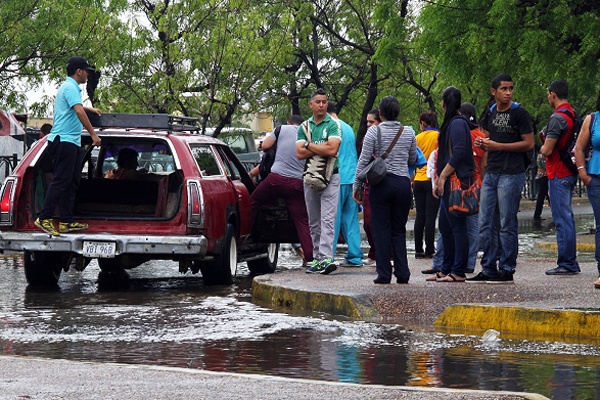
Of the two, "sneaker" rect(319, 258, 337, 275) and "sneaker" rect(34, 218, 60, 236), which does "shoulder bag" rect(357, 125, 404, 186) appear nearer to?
"sneaker" rect(319, 258, 337, 275)

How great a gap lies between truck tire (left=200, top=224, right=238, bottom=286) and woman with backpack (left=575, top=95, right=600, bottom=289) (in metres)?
3.71

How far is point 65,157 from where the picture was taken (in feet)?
43.4

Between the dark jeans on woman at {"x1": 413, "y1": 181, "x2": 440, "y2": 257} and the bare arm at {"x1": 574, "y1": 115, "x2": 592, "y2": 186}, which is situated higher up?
the bare arm at {"x1": 574, "y1": 115, "x2": 592, "y2": 186}

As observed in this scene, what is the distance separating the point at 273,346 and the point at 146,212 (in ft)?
17.6

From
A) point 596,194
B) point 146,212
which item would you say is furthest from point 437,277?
point 146,212

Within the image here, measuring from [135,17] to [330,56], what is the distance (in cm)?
1189

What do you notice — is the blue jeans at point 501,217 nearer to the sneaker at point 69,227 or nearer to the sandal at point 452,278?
the sandal at point 452,278

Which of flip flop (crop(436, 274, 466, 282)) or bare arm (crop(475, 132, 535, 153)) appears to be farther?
flip flop (crop(436, 274, 466, 282))

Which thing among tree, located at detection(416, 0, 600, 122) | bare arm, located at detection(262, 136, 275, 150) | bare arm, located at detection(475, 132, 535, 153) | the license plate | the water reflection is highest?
tree, located at detection(416, 0, 600, 122)

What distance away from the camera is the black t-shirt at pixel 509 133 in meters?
11.9

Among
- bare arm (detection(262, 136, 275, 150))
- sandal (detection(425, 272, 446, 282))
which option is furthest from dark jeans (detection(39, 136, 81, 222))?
sandal (detection(425, 272, 446, 282))

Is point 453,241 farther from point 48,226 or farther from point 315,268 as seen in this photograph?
point 48,226

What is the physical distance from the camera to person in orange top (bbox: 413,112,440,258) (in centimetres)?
1562

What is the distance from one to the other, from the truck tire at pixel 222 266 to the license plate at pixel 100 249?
1168 millimetres
